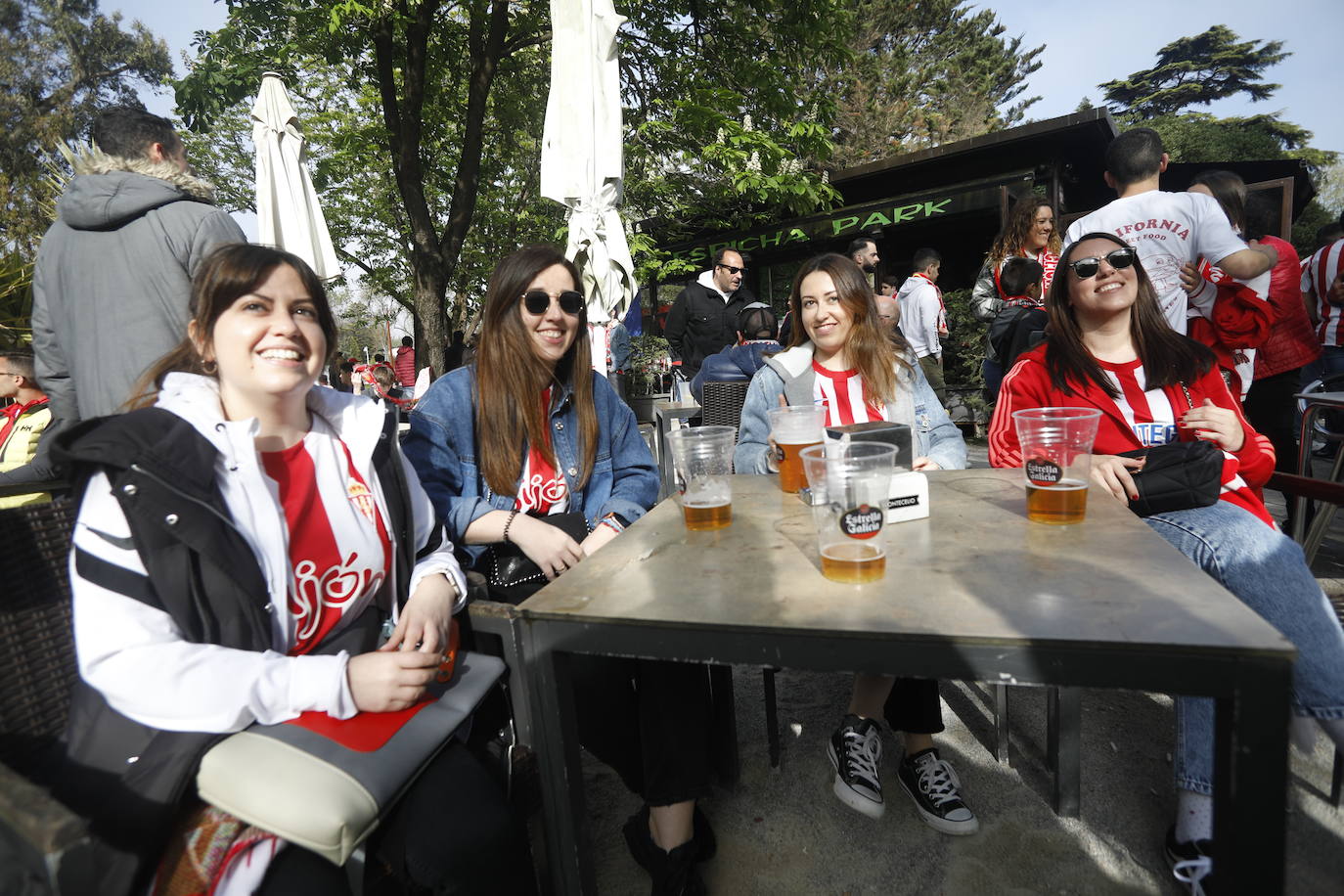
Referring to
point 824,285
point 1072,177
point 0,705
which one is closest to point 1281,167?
point 1072,177

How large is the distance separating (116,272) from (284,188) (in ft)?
10.9

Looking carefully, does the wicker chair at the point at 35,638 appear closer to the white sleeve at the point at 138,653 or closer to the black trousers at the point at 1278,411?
the white sleeve at the point at 138,653

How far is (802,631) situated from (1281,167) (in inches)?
622

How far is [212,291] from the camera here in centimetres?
140

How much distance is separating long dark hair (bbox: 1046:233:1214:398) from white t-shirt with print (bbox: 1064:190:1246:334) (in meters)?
0.98

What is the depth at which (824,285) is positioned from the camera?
2.47 metres

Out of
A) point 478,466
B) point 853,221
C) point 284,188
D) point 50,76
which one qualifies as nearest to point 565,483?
point 478,466

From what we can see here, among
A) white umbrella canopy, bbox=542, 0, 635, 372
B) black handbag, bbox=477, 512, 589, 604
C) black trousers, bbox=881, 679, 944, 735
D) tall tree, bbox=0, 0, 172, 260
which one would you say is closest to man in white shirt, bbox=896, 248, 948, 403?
white umbrella canopy, bbox=542, 0, 635, 372

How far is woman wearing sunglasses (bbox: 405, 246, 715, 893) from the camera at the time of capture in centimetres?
162

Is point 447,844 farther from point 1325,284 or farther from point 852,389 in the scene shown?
point 1325,284

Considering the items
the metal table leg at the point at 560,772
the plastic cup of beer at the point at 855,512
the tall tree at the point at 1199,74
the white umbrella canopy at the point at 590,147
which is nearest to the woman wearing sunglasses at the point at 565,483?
the metal table leg at the point at 560,772

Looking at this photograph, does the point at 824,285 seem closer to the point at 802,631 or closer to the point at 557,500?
the point at 557,500

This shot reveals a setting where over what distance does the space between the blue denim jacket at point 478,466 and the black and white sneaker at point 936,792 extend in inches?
42.7

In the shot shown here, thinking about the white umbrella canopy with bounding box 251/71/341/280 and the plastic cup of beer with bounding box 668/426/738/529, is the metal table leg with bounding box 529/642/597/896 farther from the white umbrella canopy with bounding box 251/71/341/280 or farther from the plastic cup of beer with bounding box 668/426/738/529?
the white umbrella canopy with bounding box 251/71/341/280
